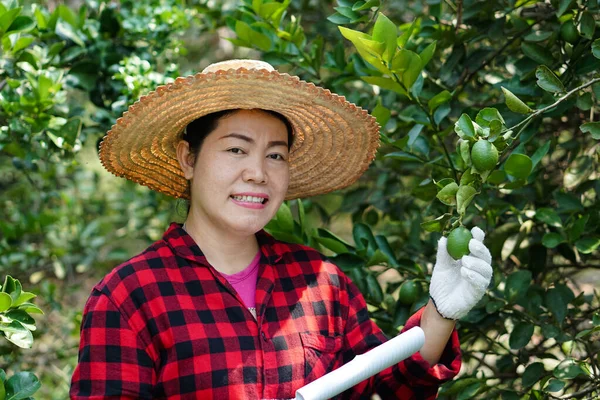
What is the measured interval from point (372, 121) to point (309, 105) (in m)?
0.18

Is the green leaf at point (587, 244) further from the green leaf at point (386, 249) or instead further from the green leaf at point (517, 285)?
the green leaf at point (386, 249)

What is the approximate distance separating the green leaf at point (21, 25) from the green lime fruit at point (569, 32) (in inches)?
55.2

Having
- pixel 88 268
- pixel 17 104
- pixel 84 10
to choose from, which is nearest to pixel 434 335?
pixel 17 104

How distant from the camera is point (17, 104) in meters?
2.26

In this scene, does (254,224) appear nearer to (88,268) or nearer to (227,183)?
(227,183)

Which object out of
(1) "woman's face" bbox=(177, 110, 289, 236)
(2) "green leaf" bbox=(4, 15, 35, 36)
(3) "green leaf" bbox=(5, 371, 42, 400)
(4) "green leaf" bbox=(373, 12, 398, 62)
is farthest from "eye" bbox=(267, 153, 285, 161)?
(2) "green leaf" bbox=(4, 15, 35, 36)

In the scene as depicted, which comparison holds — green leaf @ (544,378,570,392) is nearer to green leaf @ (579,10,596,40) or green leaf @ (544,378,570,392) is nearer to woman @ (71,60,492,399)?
woman @ (71,60,492,399)

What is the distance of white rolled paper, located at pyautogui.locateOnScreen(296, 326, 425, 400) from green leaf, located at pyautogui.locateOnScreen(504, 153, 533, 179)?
45 cm

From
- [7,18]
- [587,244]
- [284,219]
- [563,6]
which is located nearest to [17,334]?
[284,219]

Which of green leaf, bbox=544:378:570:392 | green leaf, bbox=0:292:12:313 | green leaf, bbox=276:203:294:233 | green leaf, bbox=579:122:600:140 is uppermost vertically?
green leaf, bbox=579:122:600:140

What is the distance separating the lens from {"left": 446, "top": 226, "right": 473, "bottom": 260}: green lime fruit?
1.61 meters

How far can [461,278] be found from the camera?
168cm

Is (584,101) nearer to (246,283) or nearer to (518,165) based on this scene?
(518,165)

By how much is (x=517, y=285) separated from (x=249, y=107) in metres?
0.82
